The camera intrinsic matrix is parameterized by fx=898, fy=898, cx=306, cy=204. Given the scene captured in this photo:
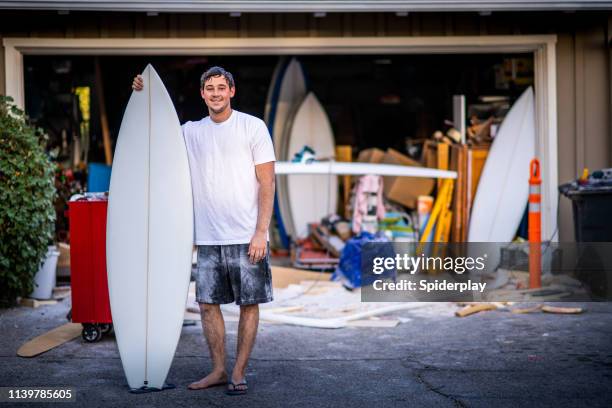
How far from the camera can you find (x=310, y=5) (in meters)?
8.28

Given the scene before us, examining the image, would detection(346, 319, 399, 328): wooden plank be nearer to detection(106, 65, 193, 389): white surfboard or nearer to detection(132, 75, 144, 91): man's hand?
detection(106, 65, 193, 389): white surfboard

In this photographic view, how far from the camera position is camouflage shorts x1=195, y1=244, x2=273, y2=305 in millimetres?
4789

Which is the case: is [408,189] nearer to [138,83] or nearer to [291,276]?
[291,276]

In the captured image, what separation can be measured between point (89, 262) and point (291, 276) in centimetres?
343

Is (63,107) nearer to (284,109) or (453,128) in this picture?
(284,109)

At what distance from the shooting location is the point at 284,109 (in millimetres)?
11594

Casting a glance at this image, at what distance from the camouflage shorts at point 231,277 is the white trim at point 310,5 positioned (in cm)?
398

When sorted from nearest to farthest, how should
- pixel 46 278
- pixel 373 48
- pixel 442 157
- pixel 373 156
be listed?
pixel 46 278
pixel 373 48
pixel 442 157
pixel 373 156

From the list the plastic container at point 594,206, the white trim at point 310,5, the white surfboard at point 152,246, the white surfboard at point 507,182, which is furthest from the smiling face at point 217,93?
the white surfboard at point 507,182

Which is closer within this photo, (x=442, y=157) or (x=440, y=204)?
(x=440, y=204)

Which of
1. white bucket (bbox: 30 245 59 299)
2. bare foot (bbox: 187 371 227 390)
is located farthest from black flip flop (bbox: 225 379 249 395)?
white bucket (bbox: 30 245 59 299)

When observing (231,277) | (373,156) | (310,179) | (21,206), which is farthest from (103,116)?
(231,277)

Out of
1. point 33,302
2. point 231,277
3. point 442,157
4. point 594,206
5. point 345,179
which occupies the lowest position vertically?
point 33,302

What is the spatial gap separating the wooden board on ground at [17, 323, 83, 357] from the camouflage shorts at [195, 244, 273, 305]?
1639 millimetres
